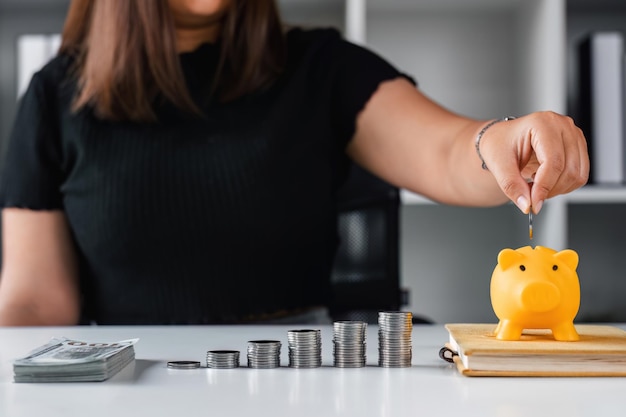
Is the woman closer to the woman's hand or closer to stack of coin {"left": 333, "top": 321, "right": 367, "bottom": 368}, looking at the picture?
the woman's hand

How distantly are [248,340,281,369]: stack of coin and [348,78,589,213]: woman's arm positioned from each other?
0.27 metres

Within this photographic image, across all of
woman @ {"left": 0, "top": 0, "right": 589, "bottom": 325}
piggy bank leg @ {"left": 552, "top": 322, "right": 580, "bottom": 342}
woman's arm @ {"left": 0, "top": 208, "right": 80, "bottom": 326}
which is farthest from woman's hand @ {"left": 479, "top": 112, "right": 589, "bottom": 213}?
woman's arm @ {"left": 0, "top": 208, "right": 80, "bottom": 326}

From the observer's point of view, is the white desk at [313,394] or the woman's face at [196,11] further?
the woman's face at [196,11]

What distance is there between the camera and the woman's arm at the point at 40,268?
1.33 m

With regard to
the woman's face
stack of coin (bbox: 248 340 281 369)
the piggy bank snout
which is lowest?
stack of coin (bbox: 248 340 281 369)

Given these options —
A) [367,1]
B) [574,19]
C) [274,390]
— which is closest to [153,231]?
[274,390]

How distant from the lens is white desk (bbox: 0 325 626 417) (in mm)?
561

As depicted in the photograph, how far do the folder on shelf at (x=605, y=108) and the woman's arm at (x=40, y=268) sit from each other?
1.13 metres

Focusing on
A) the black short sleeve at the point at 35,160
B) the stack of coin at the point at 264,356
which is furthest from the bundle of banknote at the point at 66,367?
the black short sleeve at the point at 35,160

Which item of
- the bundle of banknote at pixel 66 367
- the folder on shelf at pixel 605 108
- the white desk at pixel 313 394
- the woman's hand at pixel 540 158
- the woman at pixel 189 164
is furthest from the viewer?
the folder on shelf at pixel 605 108

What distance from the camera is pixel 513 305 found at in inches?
28.4

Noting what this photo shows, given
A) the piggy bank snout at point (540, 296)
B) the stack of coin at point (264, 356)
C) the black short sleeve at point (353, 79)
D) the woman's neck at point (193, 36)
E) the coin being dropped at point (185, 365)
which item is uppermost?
the woman's neck at point (193, 36)

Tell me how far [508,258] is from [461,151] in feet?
1.27

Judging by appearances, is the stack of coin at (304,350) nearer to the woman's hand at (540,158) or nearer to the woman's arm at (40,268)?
the woman's hand at (540,158)
